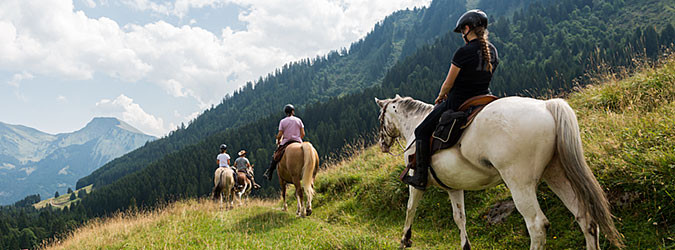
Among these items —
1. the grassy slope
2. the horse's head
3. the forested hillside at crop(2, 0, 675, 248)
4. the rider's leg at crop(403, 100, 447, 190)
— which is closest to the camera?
the grassy slope

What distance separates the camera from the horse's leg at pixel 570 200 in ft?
11.2

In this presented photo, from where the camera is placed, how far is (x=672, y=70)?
22.5 ft

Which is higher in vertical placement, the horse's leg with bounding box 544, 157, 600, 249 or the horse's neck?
the horse's neck

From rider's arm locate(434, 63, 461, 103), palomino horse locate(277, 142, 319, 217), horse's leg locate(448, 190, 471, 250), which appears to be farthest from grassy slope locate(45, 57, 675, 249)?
rider's arm locate(434, 63, 461, 103)

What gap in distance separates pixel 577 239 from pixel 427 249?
2.18 meters

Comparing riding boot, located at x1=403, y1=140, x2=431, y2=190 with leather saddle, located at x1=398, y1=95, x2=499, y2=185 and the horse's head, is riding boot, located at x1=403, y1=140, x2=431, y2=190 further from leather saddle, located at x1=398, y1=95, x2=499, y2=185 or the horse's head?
the horse's head

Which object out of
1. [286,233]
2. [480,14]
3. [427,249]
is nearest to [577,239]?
[427,249]

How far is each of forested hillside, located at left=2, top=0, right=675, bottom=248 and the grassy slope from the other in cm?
6160

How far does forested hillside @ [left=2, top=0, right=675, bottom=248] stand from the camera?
78875 mm

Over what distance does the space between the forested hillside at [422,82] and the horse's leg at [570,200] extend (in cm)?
6835

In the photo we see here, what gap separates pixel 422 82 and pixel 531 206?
325 feet

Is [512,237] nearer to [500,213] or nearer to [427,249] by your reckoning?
[500,213]

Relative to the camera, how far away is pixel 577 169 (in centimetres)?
328

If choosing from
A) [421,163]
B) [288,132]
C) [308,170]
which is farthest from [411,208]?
[288,132]
